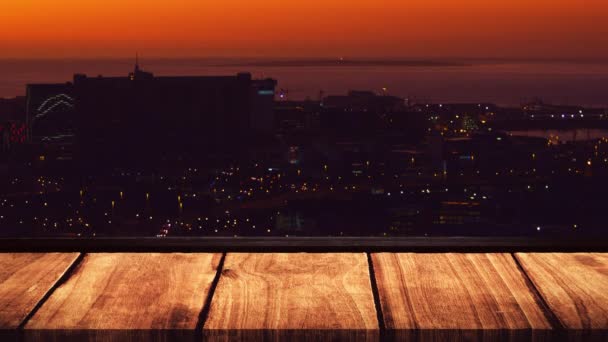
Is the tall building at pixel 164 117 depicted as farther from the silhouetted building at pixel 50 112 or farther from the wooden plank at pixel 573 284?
the wooden plank at pixel 573 284

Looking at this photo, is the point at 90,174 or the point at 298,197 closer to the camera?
the point at 298,197

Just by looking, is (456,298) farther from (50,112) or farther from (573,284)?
(50,112)

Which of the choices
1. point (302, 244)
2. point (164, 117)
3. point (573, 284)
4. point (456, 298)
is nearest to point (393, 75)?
point (302, 244)

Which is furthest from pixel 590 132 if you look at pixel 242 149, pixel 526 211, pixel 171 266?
pixel 171 266

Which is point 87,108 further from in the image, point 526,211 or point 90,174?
point 526,211

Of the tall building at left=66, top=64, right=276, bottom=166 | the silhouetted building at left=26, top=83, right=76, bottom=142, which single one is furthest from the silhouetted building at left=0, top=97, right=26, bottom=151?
the tall building at left=66, top=64, right=276, bottom=166

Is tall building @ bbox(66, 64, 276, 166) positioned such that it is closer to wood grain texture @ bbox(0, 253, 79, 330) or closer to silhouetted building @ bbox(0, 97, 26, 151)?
silhouetted building @ bbox(0, 97, 26, 151)
